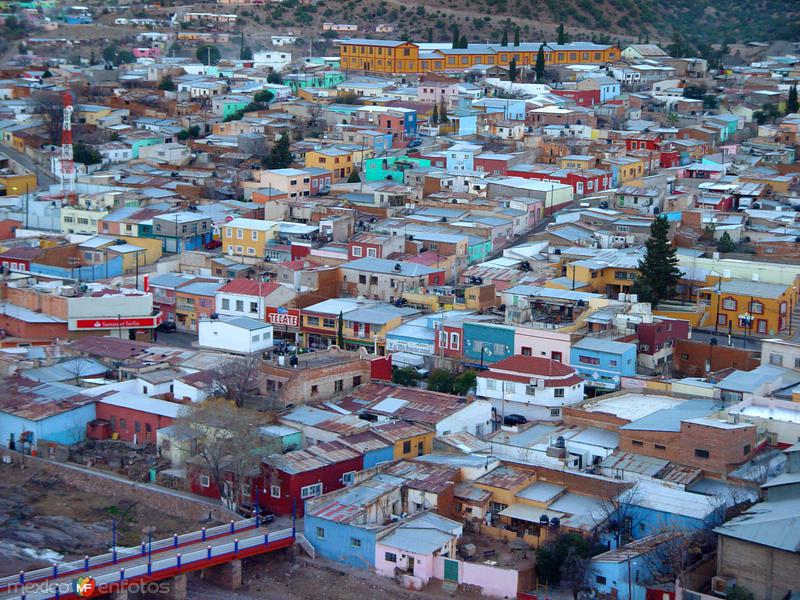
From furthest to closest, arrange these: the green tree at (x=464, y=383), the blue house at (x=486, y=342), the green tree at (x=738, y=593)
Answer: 1. the blue house at (x=486, y=342)
2. the green tree at (x=464, y=383)
3. the green tree at (x=738, y=593)

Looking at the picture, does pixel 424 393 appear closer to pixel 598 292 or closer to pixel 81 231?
pixel 598 292

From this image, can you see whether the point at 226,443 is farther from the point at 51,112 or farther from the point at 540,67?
the point at 540,67

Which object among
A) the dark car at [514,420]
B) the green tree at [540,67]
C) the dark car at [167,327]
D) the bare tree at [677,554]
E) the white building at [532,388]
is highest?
the green tree at [540,67]

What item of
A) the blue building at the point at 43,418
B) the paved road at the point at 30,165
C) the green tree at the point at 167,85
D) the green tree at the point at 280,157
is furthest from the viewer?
the green tree at the point at 167,85

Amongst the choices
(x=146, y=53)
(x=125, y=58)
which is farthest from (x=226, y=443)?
(x=146, y=53)

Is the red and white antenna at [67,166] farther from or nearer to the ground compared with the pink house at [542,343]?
farther from the ground

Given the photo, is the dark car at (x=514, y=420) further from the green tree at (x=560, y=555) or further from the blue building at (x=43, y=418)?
the blue building at (x=43, y=418)

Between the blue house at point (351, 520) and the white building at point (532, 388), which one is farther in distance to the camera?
the white building at point (532, 388)

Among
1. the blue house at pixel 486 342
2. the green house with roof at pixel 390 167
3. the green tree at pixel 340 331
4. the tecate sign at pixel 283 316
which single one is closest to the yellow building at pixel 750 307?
the blue house at pixel 486 342
